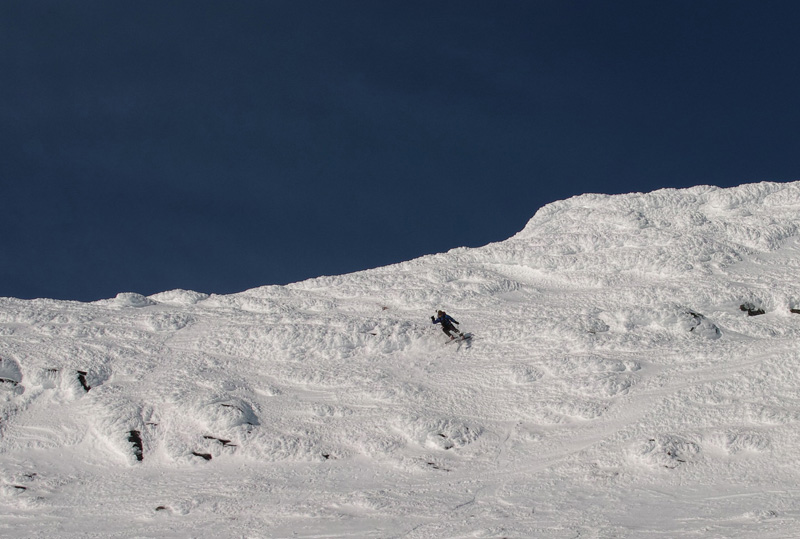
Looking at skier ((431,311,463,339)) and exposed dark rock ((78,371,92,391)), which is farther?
skier ((431,311,463,339))

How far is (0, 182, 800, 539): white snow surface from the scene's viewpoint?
862 inches

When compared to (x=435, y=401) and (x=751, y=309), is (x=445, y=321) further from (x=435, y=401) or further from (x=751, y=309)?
(x=751, y=309)

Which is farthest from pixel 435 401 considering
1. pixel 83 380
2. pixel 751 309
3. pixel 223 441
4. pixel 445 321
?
pixel 751 309

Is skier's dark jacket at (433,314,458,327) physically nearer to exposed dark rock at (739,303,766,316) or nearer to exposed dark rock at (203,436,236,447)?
exposed dark rock at (203,436,236,447)

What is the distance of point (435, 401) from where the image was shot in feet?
94.6

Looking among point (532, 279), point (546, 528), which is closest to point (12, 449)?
point (546, 528)

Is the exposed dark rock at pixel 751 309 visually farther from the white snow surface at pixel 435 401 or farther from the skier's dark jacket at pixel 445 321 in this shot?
the skier's dark jacket at pixel 445 321

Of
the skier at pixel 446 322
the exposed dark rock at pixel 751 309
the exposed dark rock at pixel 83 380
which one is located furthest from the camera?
the exposed dark rock at pixel 751 309

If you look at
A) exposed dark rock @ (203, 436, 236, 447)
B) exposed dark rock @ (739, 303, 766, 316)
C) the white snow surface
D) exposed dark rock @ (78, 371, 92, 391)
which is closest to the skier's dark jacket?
the white snow surface

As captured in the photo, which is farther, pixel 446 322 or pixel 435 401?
pixel 446 322

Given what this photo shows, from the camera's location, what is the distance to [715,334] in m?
31.3

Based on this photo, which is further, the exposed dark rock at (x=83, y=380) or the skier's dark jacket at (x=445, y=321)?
the skier's dark jacket at (x=445, y=321)

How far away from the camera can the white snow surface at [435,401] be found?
71.9ft

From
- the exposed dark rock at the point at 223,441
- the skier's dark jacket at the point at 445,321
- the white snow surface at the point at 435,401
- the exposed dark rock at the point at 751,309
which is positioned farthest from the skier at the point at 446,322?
the exposed dark rock at the point at 751,309
